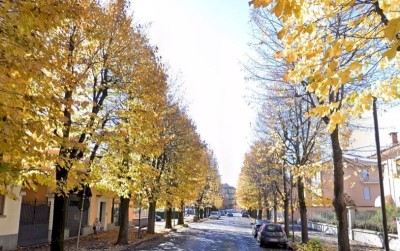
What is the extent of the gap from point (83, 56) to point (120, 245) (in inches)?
472

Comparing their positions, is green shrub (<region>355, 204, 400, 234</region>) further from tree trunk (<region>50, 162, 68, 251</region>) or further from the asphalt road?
tree trunk (<region>50, 162, 68, 251</region>)

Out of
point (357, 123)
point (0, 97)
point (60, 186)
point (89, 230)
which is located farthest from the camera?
point (89, 230)

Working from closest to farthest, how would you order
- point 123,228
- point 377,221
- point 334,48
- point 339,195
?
1. point 334,48
2. point 339,195
3. point 123,228
4. point 377,221

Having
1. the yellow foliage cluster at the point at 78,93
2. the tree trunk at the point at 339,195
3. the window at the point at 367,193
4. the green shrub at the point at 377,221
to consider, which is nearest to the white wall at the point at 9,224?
the yellow foliage cluster at the point at 78,93

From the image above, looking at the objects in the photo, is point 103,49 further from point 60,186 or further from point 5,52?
point 5,52

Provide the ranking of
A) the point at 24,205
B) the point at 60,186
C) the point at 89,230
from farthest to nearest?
the point at 89,230, the point at 24,205, the point at 60,186

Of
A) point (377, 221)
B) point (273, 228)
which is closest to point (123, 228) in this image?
point (273, 228)

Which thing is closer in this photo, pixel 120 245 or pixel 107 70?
pixel 107 70

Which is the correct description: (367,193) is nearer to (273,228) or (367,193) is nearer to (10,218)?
(273,228)

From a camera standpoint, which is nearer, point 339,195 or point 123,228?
point 339,195

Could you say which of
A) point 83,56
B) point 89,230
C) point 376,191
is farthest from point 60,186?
point 376,191

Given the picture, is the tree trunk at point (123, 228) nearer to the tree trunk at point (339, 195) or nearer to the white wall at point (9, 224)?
the white wall at point (9, 224)

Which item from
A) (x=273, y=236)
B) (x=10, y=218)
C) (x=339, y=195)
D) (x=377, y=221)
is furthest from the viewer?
(x=377, y=221)

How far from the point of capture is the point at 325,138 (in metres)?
22.0
